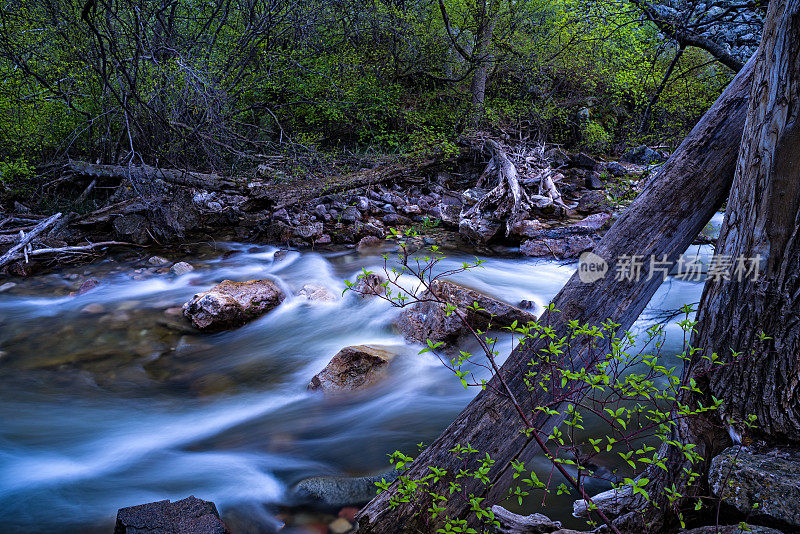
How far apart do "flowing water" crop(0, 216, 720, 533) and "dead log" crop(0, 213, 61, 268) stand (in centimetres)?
45

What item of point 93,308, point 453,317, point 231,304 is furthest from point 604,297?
point 93,308

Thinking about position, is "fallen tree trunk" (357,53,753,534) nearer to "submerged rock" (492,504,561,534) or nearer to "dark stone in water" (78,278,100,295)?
"submerged rock" (492,504,561,534)

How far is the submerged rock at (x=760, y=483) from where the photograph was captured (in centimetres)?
160

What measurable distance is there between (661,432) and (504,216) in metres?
6.08

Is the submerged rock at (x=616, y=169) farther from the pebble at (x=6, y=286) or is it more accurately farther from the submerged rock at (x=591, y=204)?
the pebble at (x=6, y=286)

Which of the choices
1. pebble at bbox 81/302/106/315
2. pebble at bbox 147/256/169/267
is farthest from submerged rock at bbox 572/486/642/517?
pebble at bbox 147/256/169/267

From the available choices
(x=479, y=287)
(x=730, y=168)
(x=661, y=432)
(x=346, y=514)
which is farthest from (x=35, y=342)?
(x=730, y=168)

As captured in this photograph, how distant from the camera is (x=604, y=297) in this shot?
223 centimetres

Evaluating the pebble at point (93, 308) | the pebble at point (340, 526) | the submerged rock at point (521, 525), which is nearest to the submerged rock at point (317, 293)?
the pebble at point (93, 308)

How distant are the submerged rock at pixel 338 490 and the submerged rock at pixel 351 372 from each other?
1.22 metres

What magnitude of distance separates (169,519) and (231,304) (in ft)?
10.6

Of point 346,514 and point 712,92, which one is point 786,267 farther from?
point 712,92

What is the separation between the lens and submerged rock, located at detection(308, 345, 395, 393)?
4338mm

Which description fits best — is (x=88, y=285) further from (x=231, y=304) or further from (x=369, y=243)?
(x=369, y=243)
